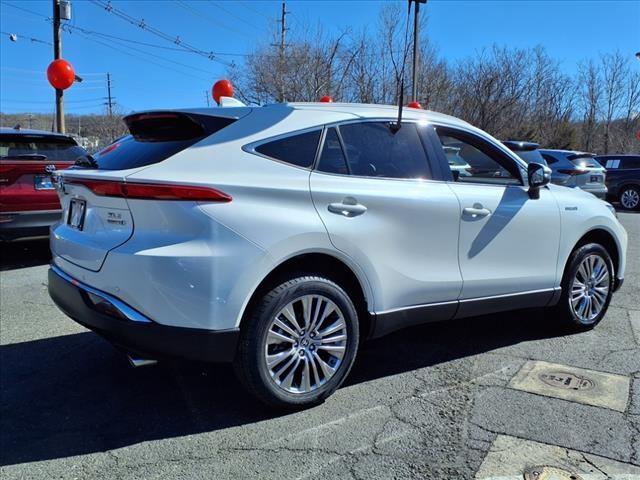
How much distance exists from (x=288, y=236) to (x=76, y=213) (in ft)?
4.35

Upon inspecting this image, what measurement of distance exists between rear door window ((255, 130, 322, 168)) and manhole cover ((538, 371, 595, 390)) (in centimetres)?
217

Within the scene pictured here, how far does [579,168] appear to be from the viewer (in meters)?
14.1

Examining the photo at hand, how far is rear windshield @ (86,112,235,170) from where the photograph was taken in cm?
308

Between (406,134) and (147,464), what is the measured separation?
2549 mm

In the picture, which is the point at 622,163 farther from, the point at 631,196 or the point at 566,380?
the point at 566,380

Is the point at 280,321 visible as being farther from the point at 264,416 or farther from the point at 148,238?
the point at 148,238

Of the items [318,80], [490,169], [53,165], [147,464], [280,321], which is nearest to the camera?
[147,464]

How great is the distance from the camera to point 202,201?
282 centimetres

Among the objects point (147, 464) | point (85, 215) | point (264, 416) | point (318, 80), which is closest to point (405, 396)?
point (264, 416)

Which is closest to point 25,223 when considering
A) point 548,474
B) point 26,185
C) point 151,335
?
point 26,185

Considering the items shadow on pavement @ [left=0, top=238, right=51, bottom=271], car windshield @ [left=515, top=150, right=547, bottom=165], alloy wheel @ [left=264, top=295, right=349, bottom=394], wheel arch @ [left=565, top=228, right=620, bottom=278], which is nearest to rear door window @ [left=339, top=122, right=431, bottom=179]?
alloy wheel @ [left=264, top=295, right=349, bottom=394]

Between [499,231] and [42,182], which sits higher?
[42,182]

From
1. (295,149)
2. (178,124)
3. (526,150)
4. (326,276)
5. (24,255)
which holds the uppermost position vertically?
(526,150)

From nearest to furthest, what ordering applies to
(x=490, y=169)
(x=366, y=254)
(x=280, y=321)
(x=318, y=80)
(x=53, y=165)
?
(x=280, y=321), (x=366, y=254), (x=490, y=169), (x=53, y=165), (x=318, y=80)
